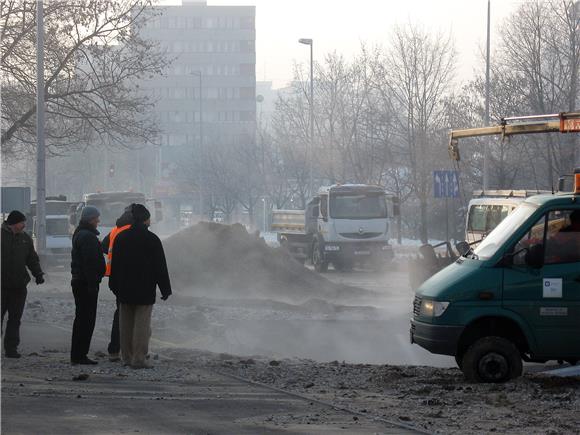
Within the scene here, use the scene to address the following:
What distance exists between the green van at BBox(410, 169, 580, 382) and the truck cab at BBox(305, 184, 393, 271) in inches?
1009

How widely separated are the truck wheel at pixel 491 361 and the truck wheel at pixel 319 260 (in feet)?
87.9

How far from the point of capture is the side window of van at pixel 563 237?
1221 cm

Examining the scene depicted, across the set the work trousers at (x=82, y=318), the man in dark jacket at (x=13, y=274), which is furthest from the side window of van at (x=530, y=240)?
the man in dark jacket at (x=13, y=274)

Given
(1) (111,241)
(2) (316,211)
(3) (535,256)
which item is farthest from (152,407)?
(2) (316,211)

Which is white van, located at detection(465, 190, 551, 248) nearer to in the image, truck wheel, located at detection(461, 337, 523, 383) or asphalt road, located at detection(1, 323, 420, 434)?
truck wheel, located at detection(461, 337, 523, 383)

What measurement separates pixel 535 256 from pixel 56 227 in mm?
34716

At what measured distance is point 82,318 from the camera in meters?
13.8

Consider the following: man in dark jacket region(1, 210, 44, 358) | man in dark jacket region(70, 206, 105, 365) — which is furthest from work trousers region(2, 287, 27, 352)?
man in dark jacket region(70, 206, 105, 365)

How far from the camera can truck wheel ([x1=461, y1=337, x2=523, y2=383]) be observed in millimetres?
12078

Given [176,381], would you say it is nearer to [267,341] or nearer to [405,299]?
[267,341]

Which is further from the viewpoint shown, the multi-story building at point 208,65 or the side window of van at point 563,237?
the multi-story building at point 208,65

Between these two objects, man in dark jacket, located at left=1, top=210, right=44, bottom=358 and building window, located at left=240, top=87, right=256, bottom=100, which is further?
building window, located at left=240, top=87, right=256, bottom=100

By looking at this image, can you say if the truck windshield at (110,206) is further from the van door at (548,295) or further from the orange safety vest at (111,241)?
the van door at (548,295)

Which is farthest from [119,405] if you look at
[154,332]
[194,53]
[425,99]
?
[194,53]
